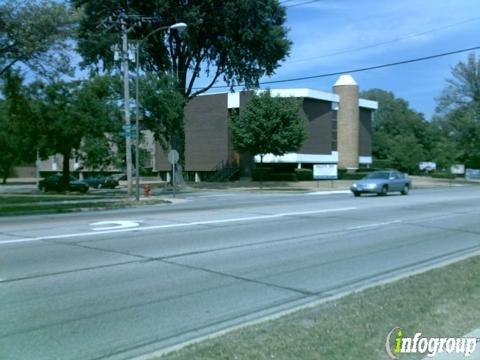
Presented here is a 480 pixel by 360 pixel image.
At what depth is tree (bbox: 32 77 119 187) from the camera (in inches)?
1421

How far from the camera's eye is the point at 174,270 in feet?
30.1

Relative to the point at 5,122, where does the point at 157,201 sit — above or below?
below

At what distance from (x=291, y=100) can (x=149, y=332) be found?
127 ft

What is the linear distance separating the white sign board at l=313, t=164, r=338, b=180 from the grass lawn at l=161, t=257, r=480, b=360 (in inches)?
1473

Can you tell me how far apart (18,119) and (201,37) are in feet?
44.9

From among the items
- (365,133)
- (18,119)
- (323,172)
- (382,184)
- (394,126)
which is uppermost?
(394,126)

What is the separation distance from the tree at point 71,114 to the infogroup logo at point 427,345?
3317cm

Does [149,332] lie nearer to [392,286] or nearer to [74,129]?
[392,286]

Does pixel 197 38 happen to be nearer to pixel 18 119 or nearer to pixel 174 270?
pixel 18 119

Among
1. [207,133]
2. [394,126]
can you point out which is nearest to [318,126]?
[207,133]

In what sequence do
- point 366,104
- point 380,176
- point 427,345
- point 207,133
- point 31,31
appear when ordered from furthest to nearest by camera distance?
point 366,104 → point 207,133 → point 380,176 → point 31,31 → point 427,345

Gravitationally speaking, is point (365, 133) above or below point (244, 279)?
above

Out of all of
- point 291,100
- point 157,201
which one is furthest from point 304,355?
point 291,100

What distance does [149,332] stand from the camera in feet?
19.7
